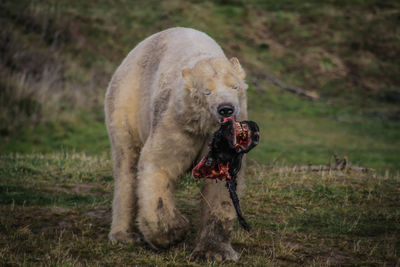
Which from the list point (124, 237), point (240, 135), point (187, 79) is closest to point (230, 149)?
point (240, 135)

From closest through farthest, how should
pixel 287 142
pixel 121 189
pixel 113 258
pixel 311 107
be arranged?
pixel 113 258 → pixel 121 189 → pixel 287 142 → pixel 311 107

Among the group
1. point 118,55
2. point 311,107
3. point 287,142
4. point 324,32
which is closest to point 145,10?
point 118,55

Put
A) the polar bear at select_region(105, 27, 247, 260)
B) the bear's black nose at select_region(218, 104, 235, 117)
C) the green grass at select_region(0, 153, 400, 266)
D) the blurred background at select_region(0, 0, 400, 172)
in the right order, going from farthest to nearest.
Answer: the blurred background at select_region(0, 0, 400, 172) → the green grass at select_region(0, 153, 400, 266) → the polar bear at select_region(105, 27, 247, 260) → the bear's black nose at select_region(218, 104, 235, 117)

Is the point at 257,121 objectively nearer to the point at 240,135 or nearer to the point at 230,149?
the point at 230,149

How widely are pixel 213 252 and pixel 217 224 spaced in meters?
0.26

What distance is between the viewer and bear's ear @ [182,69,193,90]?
14.4 feet

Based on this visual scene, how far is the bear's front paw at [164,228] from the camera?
4.84m

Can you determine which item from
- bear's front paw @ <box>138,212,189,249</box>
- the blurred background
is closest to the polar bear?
bear's front paw @ <box>138,212,189,249</box>

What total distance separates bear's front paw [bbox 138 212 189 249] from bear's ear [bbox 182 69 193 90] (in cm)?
125

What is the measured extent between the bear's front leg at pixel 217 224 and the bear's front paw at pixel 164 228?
21 centimetres

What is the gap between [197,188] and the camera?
7.89 m

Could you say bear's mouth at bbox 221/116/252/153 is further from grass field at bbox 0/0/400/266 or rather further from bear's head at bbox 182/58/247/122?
grass field at bbox 0/0/400/266

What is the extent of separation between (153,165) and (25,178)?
4.41m

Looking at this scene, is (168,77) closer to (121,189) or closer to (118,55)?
(121,189)
